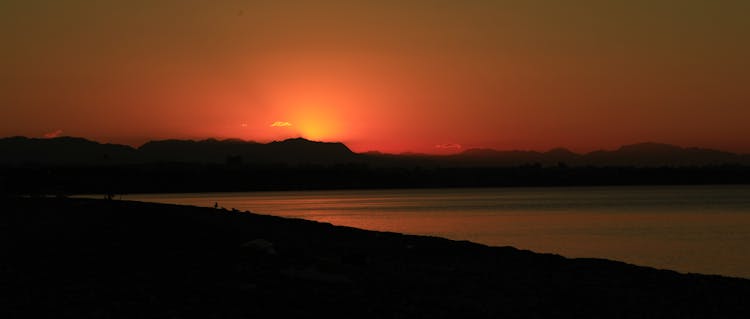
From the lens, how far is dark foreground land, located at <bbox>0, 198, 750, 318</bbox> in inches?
490

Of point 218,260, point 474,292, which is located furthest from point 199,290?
point 474,292

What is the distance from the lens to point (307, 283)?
15.1 metres

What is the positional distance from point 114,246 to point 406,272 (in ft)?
24.0

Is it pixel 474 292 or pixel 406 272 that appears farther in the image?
pixel 406 272

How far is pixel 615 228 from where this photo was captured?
6638 cm

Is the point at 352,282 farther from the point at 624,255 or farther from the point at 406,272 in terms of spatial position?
the point at 624,255

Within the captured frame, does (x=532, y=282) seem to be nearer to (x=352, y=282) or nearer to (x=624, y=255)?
(x=352, y=282)

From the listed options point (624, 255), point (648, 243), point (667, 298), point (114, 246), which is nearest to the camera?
point (667, 298)

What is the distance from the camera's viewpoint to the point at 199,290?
534 inches

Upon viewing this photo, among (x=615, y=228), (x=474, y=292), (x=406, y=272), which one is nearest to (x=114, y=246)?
(x=406, y=272)

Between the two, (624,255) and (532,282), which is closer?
(532,282)

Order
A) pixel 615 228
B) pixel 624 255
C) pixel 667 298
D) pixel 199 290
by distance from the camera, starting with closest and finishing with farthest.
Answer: pixel 199 290 < pixel 667 298 < pixel 624 255 < pixel 615 228

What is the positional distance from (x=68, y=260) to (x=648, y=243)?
136ft

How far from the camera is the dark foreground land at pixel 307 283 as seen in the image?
12438 mm
